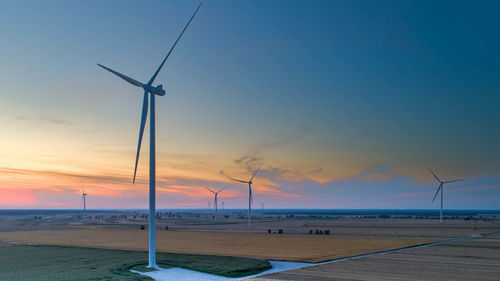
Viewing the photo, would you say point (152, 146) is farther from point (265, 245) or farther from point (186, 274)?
point (265, 245)

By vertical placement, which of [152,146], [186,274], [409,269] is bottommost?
[409,269]

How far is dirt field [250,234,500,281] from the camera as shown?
95.7ft

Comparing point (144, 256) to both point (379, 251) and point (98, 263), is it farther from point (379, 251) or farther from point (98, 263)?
point (379, 251)

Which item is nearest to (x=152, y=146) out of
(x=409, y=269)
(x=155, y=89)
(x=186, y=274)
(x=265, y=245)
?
(x=155, y=89)

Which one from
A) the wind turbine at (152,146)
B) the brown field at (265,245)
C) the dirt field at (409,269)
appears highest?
the wind turbine at (152,146)

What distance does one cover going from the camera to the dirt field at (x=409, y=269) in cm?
2917

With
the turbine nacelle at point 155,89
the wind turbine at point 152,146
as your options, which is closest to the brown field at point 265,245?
the wind turbine at point 152,146

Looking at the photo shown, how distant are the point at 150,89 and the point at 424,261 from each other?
29.0 meters

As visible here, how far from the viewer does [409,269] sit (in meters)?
33.0

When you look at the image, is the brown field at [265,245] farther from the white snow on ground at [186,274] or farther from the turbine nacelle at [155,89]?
the turbine nacelle at [155,89]

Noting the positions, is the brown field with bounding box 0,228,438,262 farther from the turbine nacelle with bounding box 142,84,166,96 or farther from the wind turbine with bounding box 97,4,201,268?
the turbine nacelle with bounding box 142,84,166,96

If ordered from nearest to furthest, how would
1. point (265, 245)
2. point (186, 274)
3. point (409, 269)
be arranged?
point (186, 274) → point (409, 269) → point (265, 245)

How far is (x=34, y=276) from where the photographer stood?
29875mm

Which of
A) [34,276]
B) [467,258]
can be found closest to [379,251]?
[467,258]
